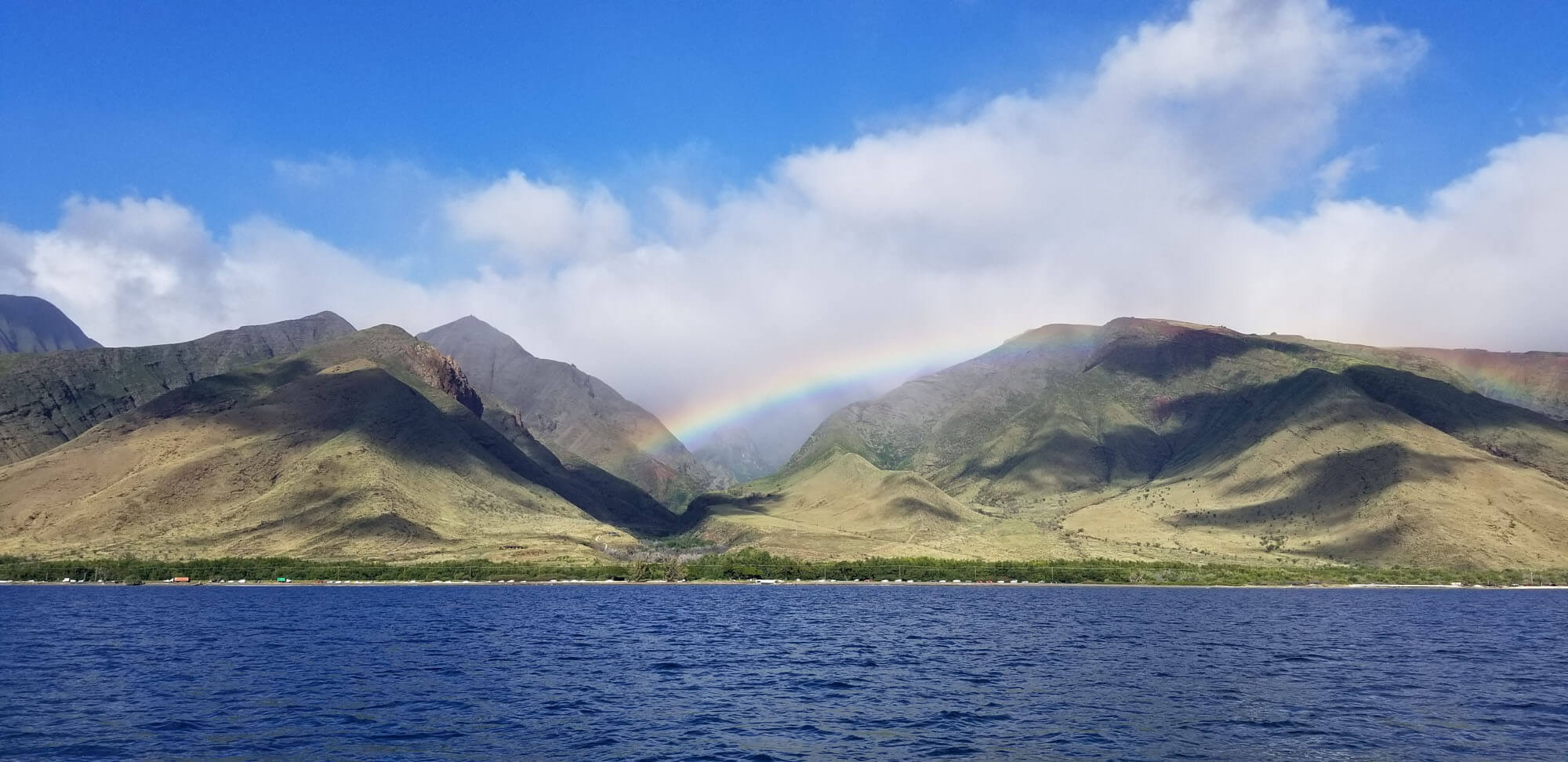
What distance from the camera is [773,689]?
244 ft

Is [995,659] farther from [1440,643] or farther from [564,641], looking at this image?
[1440,643]

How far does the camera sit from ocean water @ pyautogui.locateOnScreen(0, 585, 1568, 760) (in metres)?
54.2

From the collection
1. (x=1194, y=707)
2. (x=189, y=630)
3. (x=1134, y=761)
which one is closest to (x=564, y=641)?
(x=189, y=630)

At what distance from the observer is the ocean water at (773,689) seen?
2135 inches

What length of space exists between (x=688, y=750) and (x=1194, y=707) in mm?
33836

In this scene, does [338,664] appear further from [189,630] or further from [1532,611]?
[1532,611]

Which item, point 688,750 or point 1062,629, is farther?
point 1062,629

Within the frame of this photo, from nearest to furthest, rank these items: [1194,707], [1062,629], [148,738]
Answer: [148,738], [1194,707], [1062,629]

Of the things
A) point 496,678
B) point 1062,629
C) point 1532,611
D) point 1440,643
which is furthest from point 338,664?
point 1532,611

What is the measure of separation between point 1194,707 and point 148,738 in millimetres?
59956

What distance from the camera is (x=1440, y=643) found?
11050 centimetres

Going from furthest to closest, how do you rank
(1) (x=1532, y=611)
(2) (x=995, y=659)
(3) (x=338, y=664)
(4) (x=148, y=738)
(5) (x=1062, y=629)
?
1. (1) (x=1532, y=611)
2. (5) (x=1062, y=629)
3. (2) (x=995, y=659)
4. (3) (x=338, y=664)
5. (4) (x=148, y=738)

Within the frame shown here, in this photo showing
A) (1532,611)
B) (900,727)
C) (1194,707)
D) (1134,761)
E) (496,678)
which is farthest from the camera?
(1532,611)

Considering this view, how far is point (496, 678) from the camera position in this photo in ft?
262
